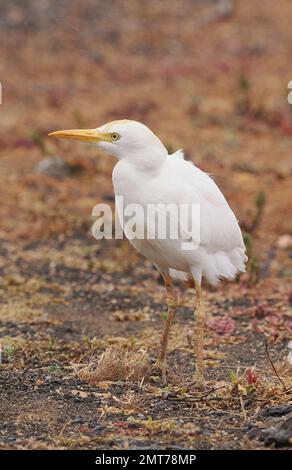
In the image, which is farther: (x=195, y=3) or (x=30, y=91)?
(x=195, y=3)

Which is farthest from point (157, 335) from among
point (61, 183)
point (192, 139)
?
point (192, 139)

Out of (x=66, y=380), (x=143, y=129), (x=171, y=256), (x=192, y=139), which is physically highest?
(x=192, y=139)

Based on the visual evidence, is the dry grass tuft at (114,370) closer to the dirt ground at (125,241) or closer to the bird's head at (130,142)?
the dirt ground at (125,241)

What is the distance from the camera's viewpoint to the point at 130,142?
16.7ft

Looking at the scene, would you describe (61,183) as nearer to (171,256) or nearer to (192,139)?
(192,139)

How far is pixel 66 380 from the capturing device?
18.0 feet

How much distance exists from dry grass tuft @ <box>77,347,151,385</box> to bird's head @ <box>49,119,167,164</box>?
4.11 feet

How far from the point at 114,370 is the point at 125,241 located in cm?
325

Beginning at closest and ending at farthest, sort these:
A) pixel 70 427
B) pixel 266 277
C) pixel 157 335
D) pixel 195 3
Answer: pixel 70 427 < pixel 157 335 < pixel 266 277 < pixel 195 3

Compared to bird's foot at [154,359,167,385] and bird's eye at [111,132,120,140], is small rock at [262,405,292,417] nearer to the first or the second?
bird's foot at [154,359,167,385]

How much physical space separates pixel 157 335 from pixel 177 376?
43.1 inches

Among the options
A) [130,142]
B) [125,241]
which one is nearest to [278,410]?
[130,142]

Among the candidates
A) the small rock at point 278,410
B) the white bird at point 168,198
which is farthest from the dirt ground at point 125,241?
the white bird at point 168,198
